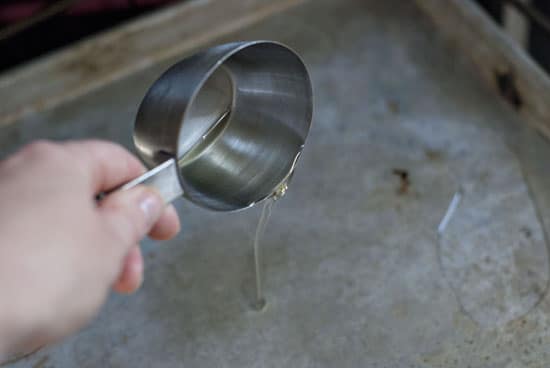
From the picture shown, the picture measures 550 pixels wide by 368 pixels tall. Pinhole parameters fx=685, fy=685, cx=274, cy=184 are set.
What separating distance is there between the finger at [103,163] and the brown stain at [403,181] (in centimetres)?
51

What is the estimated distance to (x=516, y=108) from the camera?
Result: 1.16 meters

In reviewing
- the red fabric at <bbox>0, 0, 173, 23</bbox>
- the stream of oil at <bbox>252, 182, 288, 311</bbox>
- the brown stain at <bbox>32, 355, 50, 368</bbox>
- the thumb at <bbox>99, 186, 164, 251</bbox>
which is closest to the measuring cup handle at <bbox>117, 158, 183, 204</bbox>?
the thumb at <bbox>99, 186, 164, 251</bbox>

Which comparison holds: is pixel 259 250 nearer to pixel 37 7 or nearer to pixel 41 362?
pixel 41 362

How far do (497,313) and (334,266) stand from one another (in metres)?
0.24

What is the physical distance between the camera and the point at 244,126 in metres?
0.88

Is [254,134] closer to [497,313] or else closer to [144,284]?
[144,284]

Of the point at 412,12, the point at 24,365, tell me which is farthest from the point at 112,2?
the point at 24,365

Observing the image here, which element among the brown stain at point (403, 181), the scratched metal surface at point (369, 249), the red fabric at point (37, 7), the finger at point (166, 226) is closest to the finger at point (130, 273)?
the finger at point (166, 226)

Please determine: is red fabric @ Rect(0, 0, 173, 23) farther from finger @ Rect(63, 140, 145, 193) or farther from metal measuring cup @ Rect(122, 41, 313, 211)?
finger @ Rect(63, 140, 145, 193)

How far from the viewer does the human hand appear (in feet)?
1.77

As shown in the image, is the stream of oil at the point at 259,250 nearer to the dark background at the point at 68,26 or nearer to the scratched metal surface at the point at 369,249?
the scratched metal surface at the point at 369,249

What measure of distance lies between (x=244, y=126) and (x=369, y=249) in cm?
29

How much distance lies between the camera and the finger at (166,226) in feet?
2.49

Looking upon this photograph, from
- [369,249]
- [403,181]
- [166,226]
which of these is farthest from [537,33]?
[166,226]
